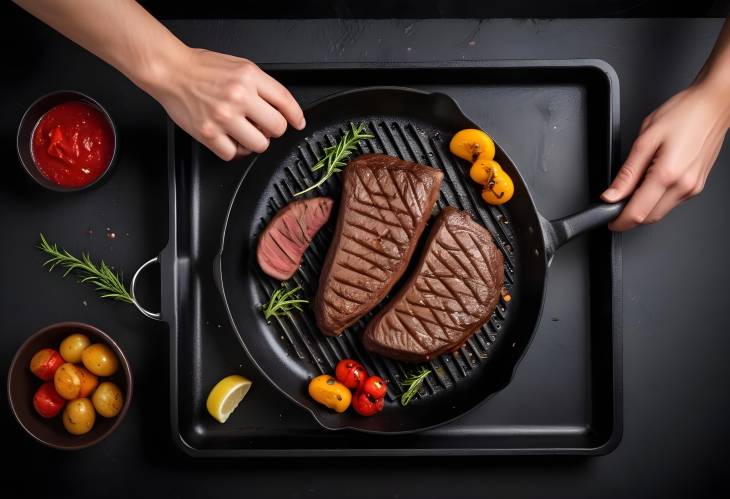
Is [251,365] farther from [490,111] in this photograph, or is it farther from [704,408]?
[704,408]

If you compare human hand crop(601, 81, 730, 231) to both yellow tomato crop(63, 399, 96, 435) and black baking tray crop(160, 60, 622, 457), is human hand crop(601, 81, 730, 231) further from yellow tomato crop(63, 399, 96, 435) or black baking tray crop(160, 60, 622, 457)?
yellow tomato crop(63, 399, 96, 435)

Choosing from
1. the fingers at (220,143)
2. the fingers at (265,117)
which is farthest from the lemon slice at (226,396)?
the fingers at (265,117)

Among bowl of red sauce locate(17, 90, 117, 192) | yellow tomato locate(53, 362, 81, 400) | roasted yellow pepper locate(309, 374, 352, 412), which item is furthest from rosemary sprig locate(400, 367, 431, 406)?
bowl of red sauce locate(17, 90, 117, 192)

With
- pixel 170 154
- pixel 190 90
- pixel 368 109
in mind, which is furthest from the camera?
pixel 368 109

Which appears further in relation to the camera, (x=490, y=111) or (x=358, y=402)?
(x=490, y=111)

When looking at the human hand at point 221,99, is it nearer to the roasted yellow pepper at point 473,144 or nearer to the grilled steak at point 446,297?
the roasted yellow pepper at point 473,144

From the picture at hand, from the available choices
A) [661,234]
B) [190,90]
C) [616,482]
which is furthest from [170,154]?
[616,482]

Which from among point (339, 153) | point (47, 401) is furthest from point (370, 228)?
point (47, 401)

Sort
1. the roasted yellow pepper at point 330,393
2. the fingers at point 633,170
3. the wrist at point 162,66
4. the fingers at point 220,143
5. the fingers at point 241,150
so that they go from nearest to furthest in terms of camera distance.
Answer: the wrist at point 162,66 → the fingers at point 220,143 → the fingers at point 241,150 → the fingers at point 633,170 → the roasted yellow pepper at point 330,393
